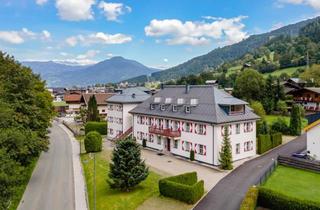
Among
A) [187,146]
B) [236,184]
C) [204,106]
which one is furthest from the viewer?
[187,146]

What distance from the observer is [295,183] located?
27094 mm

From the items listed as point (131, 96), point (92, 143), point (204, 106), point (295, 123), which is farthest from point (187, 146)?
point (295, 123)

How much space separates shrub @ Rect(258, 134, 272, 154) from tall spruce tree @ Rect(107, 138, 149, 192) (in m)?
17.7

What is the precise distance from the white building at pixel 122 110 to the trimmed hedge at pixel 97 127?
3.18m

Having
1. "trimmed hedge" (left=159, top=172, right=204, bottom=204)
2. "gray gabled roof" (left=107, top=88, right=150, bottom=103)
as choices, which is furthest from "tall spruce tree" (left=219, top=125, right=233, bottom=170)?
"gray gabled roof" (left=107, top=88, right=150, bottom=103)

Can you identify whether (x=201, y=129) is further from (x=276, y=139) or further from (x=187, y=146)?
(x=276, y=139)

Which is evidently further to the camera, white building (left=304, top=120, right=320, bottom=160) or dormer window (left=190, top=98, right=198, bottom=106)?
dormer window (left=190, top=98, right=198, bottom=106)

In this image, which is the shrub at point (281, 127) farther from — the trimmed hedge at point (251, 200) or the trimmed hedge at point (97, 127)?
the trimmed hedge at point (97, 127)

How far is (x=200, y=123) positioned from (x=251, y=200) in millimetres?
15623

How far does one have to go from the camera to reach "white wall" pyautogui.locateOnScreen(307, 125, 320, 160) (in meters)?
32.2

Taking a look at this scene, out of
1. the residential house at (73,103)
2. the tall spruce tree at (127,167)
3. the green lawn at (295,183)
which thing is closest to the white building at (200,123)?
the green lawn at (295,183)

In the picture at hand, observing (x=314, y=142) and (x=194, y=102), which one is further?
(x=194, y=102)

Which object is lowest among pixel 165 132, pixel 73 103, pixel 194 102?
pixel 165 132

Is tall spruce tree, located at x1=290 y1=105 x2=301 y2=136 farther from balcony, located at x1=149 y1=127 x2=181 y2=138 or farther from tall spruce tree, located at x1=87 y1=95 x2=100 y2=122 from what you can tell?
tall spruce tree, located at x1=87 y1=95 x2=100 y2=122
